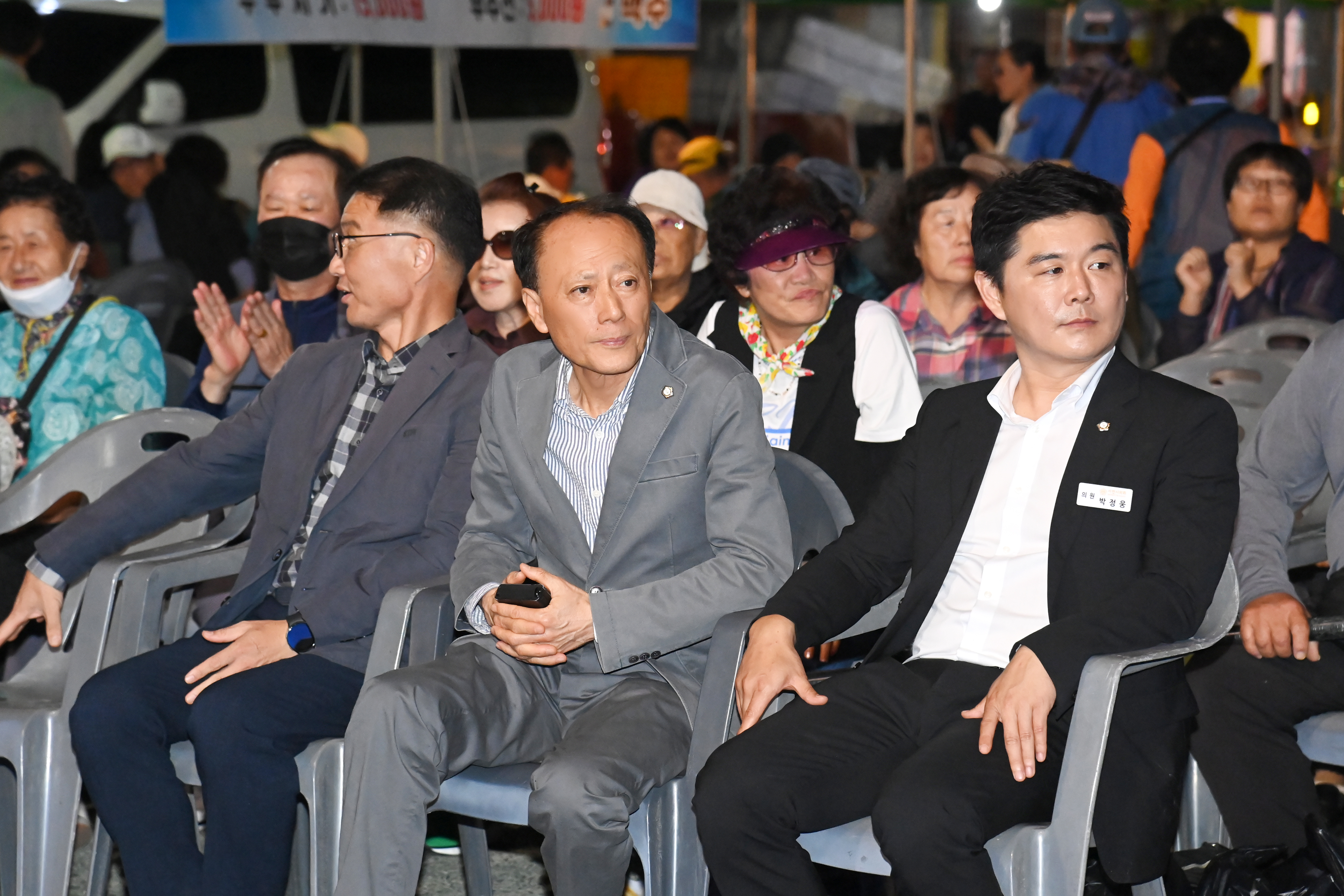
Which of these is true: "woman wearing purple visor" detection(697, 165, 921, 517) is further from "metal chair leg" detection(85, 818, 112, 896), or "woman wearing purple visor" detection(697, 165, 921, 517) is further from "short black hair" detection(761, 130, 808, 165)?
"short black hair" detection(761, 130, 808, 165)

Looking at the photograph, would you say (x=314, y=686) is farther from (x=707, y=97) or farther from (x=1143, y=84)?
(x=707, y=97)

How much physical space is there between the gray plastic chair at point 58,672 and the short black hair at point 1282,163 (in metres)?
3.24

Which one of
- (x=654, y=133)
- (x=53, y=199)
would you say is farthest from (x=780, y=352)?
(x=654, y=133)

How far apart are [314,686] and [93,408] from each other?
147 cm

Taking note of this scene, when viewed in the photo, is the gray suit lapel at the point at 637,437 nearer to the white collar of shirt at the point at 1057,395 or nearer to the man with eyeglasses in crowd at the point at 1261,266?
the white collar of shirt at the point at 1057,395

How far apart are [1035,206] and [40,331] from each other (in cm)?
280

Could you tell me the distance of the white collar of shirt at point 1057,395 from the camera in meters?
2.47

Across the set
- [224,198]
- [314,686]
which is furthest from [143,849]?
[224,198]

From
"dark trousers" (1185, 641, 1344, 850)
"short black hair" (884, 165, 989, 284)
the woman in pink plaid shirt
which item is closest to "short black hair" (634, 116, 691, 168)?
"short black hair" (884, 165, 989, 284)

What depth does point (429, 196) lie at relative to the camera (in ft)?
10.2

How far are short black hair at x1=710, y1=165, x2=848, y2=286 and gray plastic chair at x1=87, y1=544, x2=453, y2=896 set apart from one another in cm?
132

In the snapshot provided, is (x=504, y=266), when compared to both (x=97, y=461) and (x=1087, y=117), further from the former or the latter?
(x=1087, y=117)

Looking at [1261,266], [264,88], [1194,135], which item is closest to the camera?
[1261,266]

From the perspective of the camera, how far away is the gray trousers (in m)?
2.33
